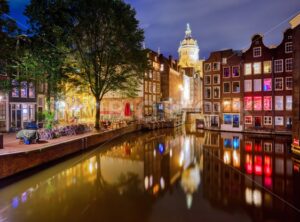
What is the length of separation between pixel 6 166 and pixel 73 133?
9.84 meters

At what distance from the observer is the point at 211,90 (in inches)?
1630

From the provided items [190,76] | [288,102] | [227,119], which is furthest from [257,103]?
[190,76]

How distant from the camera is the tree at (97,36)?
22.0 metres

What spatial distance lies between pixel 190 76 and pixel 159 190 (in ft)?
239

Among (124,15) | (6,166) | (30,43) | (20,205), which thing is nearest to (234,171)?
(20,205)

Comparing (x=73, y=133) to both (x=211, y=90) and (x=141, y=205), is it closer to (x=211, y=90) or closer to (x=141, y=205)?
(x=141, y=205)

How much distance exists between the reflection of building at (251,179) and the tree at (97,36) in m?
13.6

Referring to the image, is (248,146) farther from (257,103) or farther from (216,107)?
(216,107)

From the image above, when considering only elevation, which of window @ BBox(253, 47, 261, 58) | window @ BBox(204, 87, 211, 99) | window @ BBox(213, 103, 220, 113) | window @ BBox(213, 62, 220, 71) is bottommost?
window @ BBox(213, 103, 220, 113)

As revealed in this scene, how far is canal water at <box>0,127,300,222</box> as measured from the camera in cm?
930

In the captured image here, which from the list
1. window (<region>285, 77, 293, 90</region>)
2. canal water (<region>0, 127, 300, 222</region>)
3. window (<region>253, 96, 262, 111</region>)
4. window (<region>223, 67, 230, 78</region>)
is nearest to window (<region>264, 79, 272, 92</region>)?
window (<region>253, 96, 262, 111</region>)

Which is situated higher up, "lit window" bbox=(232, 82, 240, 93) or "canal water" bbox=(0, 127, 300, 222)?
"lit window" bbox=(232, 82, 240, 93)

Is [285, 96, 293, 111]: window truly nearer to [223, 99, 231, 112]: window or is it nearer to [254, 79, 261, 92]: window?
[254, 79, 261, 92]: window

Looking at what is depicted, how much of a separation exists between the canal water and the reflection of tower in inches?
2136
